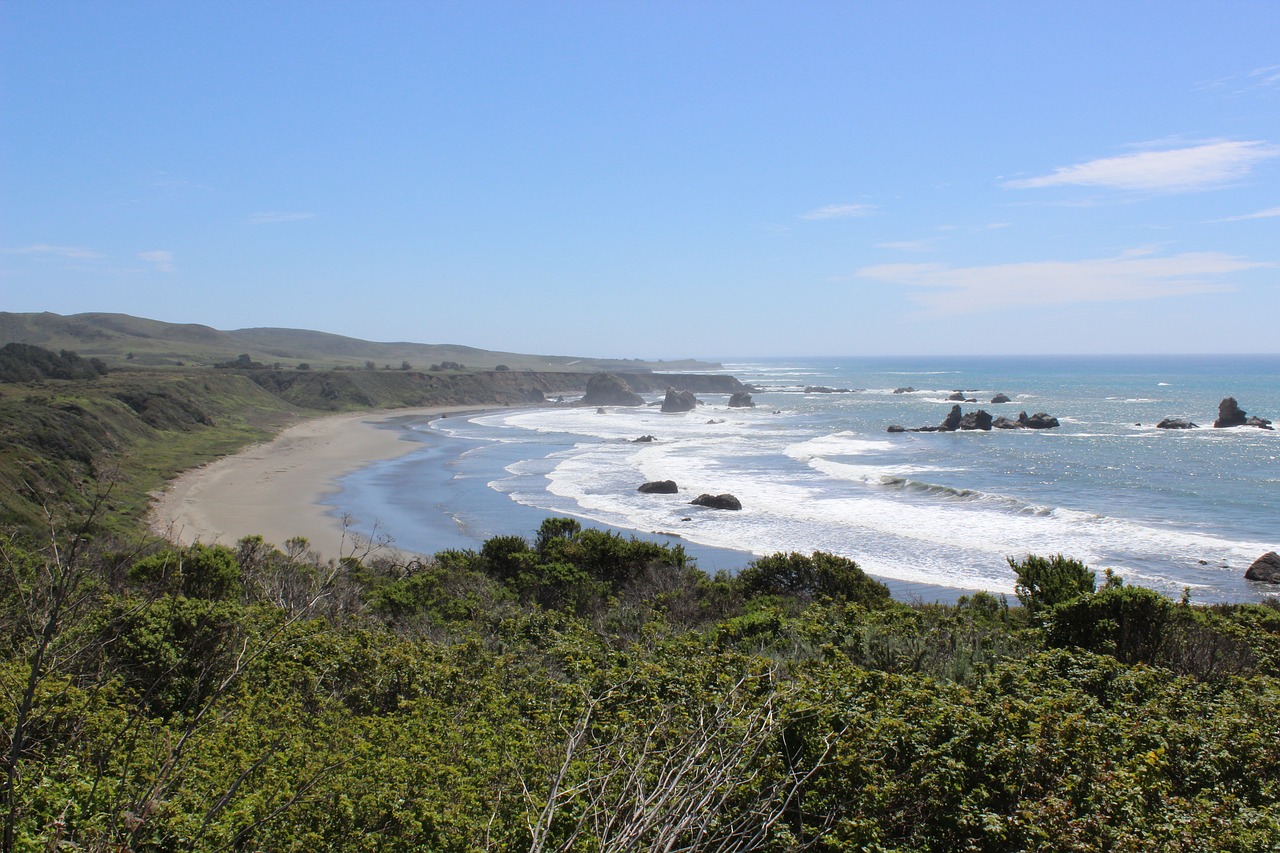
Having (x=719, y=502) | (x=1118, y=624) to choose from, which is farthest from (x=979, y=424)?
(x=1118, y=624)

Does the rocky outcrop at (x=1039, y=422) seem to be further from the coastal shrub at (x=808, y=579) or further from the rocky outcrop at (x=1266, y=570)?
the coastal shrub at (x=808, y=579)

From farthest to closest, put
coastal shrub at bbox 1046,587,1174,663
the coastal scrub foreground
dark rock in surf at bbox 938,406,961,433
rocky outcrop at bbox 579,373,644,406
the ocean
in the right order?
1. rocky outcrop at bbox 579,373,644,406
2. dark rock in surf at bbox 938,406,961,433
3. the ocean
4. coastal shrub at bbox 1046,587,1174,663
5. the coastal scrub foreground

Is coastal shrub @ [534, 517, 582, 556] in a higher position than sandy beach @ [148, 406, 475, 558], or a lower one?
higher

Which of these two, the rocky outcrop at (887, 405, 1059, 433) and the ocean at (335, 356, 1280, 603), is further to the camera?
the rocky outcrop at (887, 405, 1059, 433)

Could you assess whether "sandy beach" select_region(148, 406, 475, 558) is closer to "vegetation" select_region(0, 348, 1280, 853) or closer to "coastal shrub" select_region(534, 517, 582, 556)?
"coastal shrub" select_region(534, 517, 582, 556)

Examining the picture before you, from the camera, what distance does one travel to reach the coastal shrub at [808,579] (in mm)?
17625

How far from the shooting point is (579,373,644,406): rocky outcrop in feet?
362

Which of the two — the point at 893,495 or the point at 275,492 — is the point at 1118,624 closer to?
the point at 893,495

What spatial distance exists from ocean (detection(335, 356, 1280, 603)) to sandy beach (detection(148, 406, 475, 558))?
1595mm

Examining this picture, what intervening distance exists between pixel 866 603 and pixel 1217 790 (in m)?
11.2

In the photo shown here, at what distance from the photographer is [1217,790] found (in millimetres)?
5277

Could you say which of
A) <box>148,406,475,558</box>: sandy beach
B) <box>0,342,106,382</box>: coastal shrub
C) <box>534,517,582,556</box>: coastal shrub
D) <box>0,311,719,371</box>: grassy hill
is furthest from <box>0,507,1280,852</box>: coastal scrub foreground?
<box>0,311,719,371</box>: grassy hill

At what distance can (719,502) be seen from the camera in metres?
33.7

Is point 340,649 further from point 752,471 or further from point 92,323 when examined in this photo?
point 92,323
